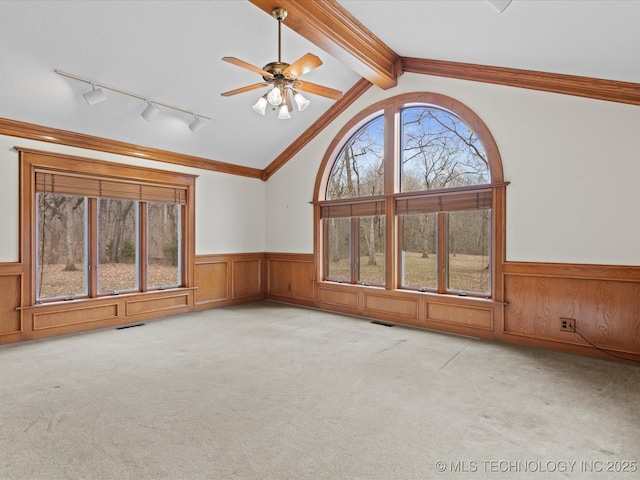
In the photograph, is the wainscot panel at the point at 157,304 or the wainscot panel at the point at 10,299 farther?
the wainscot panel at the point at 157,304

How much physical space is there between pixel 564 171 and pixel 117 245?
583 centimetres

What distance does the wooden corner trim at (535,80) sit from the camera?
3512 millimetres

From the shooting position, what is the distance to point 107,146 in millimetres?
4973

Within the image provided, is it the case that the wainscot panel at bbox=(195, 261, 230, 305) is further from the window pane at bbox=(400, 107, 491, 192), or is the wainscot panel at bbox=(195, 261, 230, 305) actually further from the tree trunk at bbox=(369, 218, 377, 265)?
the window pane at bbox=(400, 107, 491, 192)

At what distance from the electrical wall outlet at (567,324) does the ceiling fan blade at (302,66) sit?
3699 millimetres

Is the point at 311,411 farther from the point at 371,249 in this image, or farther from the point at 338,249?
the point at 338,249

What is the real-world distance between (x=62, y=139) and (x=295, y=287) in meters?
4.08

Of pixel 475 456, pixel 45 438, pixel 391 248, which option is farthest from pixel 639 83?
pixel 45 438

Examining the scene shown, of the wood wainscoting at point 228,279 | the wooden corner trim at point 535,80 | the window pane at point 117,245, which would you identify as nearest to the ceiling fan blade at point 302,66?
the wooden corner trim at point 535,80

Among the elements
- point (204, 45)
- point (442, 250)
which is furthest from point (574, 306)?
point (204, 45)

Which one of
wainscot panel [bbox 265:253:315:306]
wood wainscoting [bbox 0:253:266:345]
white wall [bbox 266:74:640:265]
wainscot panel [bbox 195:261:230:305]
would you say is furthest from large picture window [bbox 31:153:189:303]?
white wall [bbox 266:74:640:265]

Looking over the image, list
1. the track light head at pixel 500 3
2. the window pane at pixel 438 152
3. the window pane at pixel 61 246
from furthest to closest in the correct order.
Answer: the window pane at pixel 438 152
the window pane at pixel 61 246
the track light head at pixel 500 3

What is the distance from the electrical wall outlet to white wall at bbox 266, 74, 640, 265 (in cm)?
64

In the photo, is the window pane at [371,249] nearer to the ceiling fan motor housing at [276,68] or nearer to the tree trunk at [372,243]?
the tree trunk at [372,243]
